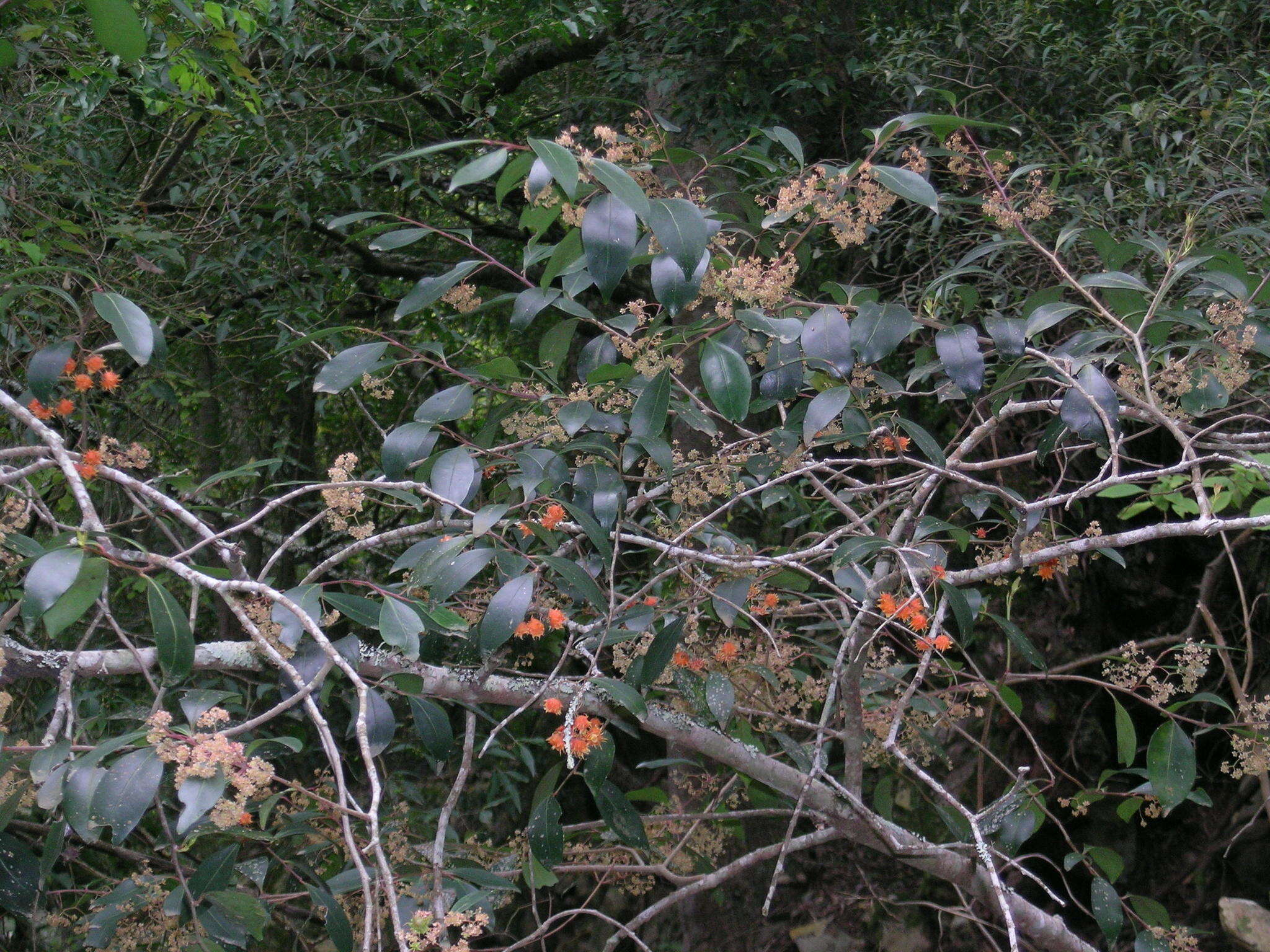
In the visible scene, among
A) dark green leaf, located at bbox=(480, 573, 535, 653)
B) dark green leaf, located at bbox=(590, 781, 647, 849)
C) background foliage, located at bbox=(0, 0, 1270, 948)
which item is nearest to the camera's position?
dark green leaf, located at bbox=(480, 573, 535, 653)

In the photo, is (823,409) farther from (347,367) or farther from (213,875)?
(213,875)

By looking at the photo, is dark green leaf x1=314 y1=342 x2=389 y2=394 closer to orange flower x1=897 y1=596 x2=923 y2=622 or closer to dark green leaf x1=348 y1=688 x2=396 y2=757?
dark green leaf x1=348 y1=688 x2=396 y2=757

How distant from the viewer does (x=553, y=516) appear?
4.83 feet

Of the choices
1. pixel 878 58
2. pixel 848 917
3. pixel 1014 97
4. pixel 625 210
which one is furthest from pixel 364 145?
pixel 848 917

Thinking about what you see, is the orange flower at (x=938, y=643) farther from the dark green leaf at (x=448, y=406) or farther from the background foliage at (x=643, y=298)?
the dark green leaf at (x=448, y=406)

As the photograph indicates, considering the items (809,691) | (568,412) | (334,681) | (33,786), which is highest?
(568,412)

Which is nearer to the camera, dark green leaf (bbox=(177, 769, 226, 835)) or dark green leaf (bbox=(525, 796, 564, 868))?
dark green leaf (bbox=(177, 769, 226, 835))

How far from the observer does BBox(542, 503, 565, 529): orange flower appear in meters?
1.46

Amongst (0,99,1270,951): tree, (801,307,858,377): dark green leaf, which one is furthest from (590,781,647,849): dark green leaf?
(801,307,858,377): dark green leaf

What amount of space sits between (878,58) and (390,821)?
225 cm

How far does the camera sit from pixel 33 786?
4.40ft

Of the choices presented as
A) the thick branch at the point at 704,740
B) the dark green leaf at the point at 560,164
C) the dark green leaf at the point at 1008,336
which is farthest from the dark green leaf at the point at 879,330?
the thick branch at the point at 704,740

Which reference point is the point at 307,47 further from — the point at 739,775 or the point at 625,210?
the point at 739,775

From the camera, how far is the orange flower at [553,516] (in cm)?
146
